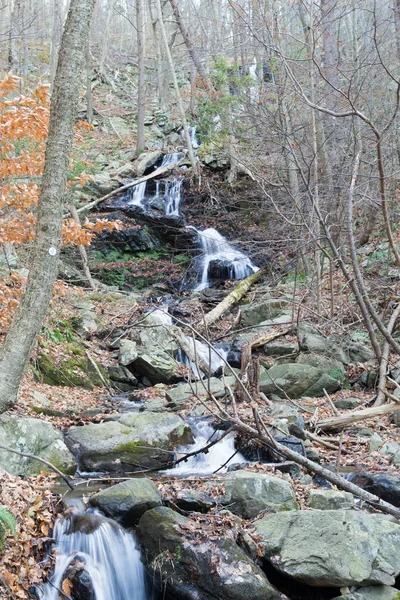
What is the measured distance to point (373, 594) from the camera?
394 centimetres

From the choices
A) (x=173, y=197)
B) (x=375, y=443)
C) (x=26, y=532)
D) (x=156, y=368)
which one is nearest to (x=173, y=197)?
(x=173, y=197)

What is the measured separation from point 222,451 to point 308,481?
149cm

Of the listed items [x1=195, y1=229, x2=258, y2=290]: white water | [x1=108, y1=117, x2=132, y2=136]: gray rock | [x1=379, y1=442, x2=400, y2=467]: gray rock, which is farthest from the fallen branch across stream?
[x1=379, y1=442, x2=400, y2=467]: gray rock

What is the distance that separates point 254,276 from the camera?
15695mm

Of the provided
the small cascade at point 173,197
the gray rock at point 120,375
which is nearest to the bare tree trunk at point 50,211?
the gray rock at point 120,375

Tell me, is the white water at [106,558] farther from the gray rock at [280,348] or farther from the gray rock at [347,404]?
the gray rock at [280,348]

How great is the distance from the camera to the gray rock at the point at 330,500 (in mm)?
4982

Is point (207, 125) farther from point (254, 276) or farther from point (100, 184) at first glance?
point (254, 276)

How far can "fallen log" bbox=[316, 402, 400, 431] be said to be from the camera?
23.5 feet

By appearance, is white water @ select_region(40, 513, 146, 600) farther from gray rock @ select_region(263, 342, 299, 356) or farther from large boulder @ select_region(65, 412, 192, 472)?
gray rock @ select_region(263, 342, 299, 356)

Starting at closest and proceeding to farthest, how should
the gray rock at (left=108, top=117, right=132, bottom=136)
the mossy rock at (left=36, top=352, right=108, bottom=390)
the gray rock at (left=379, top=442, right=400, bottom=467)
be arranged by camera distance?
the gray rock at (left=379, top=442, right=400, bottom=467)
the mossy rock at (left=36, top=352, right=108, bottom=390)
the gray rock at (left=108, top=117, right=132, bottom=136)

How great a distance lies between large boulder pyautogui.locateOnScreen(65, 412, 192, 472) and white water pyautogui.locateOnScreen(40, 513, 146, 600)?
1.81 meters

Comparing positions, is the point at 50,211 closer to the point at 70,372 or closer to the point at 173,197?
the point at 70,372

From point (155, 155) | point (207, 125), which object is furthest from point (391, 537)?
point (155, 155)
